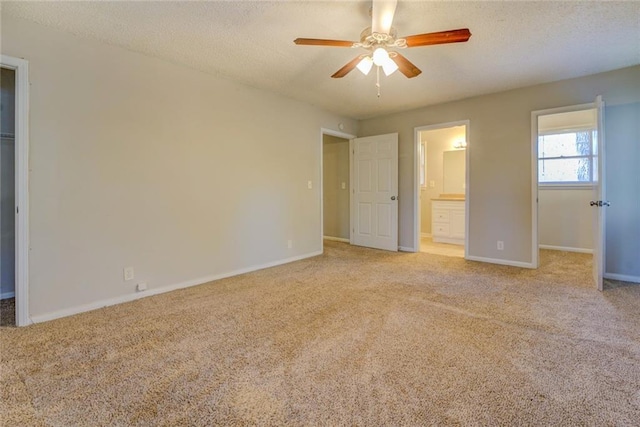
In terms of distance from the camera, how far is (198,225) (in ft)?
11.2

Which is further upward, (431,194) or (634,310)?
(431,194)

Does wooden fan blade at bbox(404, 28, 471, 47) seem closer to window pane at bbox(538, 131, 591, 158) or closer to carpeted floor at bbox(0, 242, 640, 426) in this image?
carpeted floor at bbox(0, 242, 640, 426)

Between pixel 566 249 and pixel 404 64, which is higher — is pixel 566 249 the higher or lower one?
the lower one

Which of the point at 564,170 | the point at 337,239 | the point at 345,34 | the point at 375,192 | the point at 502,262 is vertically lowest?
the point at 502,262

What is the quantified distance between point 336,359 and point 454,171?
564 cm

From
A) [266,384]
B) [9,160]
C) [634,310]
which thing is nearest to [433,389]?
[266,384]

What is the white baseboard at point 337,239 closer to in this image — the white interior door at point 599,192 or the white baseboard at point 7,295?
the white interior door at point 599,192

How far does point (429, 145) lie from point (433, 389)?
6070mm

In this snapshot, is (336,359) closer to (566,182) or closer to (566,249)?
(566,249)

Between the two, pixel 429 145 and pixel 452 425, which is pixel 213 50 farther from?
pixel 429 145

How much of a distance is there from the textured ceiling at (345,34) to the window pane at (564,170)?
209cm

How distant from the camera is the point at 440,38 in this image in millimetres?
2045

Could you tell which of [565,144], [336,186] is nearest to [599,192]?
[565,144]

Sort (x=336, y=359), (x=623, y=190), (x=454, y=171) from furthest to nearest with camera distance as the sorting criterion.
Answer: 1. (x=454, y=171)
2. (x=623, y=190)
3. (x=336, y=359)
